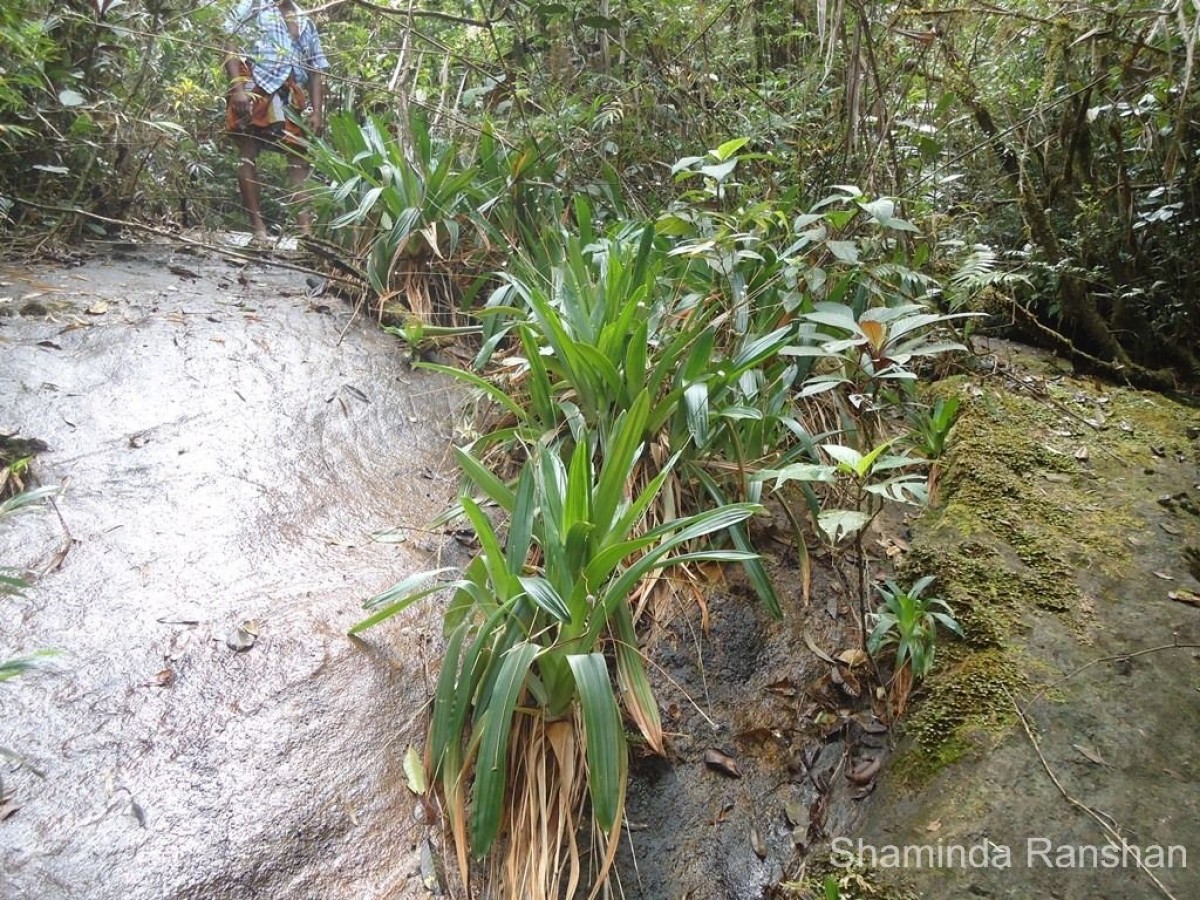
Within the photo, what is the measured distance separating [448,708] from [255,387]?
2.05m

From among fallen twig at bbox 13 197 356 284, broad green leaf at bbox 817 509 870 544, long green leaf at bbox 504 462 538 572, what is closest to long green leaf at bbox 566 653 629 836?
long green leaf at bbox 504 462 538 572

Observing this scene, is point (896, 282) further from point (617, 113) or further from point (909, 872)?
point (909, 872)

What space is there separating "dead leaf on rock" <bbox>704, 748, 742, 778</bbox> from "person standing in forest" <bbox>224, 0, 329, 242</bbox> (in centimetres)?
397

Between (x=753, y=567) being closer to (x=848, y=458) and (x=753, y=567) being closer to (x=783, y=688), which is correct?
(x=783, y=688)

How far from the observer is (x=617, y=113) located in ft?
→ 13.2

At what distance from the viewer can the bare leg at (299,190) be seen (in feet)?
14.6

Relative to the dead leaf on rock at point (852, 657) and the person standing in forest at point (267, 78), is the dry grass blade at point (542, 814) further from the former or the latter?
the person standing in forest at point (267, 78)

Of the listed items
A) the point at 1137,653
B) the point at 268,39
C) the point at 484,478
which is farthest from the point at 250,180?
the point at 1137,653

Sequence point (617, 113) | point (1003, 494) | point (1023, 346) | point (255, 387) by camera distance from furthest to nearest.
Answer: point (617, 113) < point (1023, 346) < point (255, 387) < point (1003, 494)

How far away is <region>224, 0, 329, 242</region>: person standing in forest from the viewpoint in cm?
455

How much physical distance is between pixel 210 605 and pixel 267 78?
3890 mm

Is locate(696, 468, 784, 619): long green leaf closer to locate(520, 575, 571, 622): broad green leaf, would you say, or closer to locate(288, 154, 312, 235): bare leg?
locate(520, 575, 571, 622): broad green leaf

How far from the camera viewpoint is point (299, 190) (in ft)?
14.0

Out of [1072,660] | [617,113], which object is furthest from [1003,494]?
[617,113]
